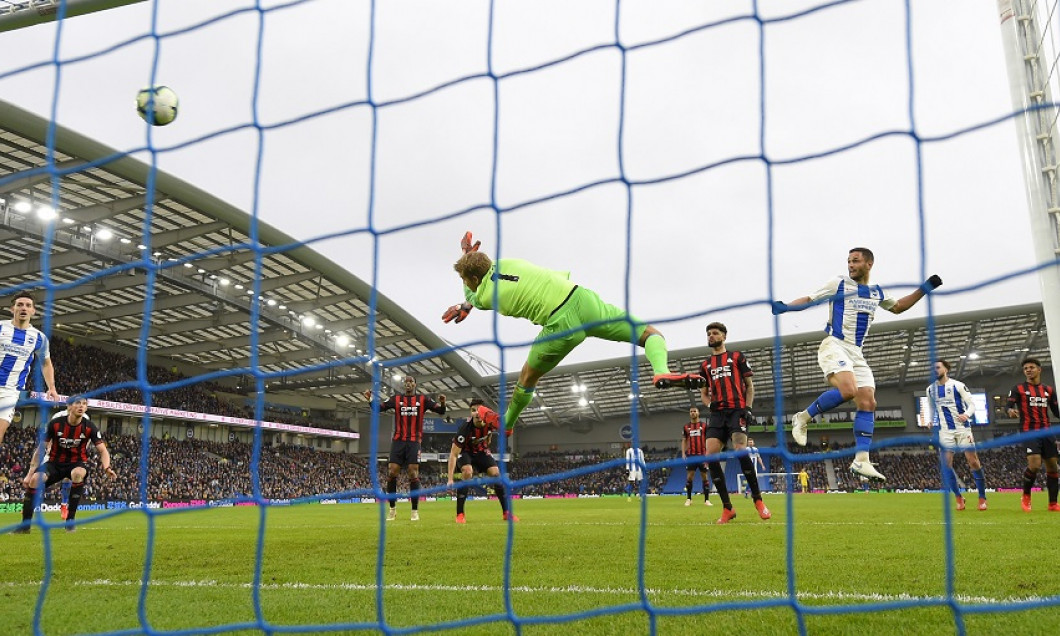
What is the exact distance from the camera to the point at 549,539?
612 centimetres

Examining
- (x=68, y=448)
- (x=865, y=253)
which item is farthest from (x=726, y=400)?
(x=68, y=448)

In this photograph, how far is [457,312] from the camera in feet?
13.9

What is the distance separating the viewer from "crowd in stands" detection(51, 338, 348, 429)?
30.2 metres

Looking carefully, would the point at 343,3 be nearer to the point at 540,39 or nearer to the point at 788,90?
the point at 540,39

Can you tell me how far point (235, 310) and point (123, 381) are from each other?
8174mm

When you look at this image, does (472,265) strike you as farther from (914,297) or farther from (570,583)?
(914,297)

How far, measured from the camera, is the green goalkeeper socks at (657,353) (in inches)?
153

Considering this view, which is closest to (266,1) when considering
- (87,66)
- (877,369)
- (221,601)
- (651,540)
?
(87,66)

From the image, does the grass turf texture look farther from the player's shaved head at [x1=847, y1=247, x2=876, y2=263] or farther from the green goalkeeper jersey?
the player's shaved head at [x1=847, y1=247, x2=876, y2=263]

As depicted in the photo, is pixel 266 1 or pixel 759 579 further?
pixel 266 1

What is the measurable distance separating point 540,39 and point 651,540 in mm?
3770

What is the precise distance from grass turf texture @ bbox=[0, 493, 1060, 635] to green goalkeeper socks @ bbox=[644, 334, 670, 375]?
3.29 ft

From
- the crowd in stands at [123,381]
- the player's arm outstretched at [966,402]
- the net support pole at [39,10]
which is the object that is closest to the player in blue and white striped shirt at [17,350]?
the net support pole at [39,10]

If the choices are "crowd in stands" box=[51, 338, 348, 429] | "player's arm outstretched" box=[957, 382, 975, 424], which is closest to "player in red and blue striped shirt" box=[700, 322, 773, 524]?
"player's arm outstretched" box=[957, 382, 975, 424]
